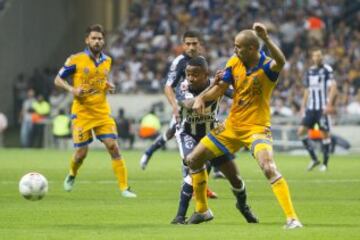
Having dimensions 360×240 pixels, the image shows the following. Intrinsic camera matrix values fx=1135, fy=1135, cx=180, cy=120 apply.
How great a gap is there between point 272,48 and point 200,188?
6.62ft

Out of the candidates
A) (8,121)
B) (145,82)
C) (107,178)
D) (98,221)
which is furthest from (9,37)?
(98,221)

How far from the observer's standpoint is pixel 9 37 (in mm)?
40344

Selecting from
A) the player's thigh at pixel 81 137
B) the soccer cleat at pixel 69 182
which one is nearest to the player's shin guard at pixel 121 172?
the player's thigh at pixel 81 137

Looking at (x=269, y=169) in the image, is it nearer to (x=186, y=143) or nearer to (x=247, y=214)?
(x=247, y=214)

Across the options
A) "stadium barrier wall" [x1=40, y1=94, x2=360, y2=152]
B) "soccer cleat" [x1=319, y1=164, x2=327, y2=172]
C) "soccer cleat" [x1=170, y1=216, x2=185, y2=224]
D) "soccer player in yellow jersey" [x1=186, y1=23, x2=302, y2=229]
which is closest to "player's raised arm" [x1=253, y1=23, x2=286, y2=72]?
"soccer player in yellow jersey" [x1=186, y1=23, x2=302, y2=229]

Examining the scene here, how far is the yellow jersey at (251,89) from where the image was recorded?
1228 cm

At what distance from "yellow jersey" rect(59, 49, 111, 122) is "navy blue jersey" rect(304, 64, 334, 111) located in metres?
8.09

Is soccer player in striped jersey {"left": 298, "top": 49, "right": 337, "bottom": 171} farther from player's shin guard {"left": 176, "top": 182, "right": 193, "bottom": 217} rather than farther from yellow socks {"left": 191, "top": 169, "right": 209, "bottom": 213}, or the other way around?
yellow socks {"left": 191, "top": 169, "right": 209, "bottom": 213}

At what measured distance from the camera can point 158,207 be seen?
49.7 feet

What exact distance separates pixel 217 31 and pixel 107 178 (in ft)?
60.1

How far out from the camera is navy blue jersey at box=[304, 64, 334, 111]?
967 inches

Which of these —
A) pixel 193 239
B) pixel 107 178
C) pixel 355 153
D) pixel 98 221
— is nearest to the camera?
pixel 193 239

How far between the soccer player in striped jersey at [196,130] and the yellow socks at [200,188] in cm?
13

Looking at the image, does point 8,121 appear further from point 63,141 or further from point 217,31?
point 217,31
